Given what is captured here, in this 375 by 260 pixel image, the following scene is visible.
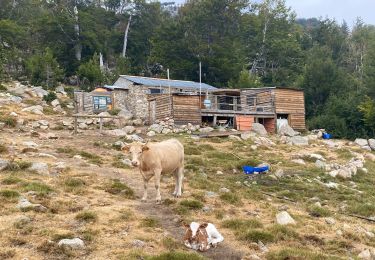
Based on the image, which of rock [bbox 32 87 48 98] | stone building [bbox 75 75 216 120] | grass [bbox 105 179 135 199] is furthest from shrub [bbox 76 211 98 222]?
rock [bbox 32 87 48 98]

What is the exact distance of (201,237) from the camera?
9633 mm

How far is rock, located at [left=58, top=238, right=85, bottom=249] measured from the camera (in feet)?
29.3

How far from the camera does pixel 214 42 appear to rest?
72.9 metres

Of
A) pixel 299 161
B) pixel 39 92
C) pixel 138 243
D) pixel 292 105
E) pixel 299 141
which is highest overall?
pixel 39 92

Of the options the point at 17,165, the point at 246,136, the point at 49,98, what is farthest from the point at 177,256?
the point at 49,98

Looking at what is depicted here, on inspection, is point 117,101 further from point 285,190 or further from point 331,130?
point 285,190

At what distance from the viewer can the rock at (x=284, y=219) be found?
38.8 ft

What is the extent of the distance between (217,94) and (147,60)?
29.1m

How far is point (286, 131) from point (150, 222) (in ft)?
134

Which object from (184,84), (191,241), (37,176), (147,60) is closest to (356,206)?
(191,241)

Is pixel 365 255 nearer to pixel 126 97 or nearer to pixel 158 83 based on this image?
pixel 126 97

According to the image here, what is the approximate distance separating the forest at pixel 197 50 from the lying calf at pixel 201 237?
4913 centimetres

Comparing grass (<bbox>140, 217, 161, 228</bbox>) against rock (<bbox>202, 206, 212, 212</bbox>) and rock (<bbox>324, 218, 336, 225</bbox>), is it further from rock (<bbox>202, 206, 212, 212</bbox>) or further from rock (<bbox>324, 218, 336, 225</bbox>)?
rock (<bbox>324, 218, 336, 225</bbox>)

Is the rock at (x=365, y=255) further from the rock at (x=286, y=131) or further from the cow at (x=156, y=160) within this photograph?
the rock at (x=286, y=131)
